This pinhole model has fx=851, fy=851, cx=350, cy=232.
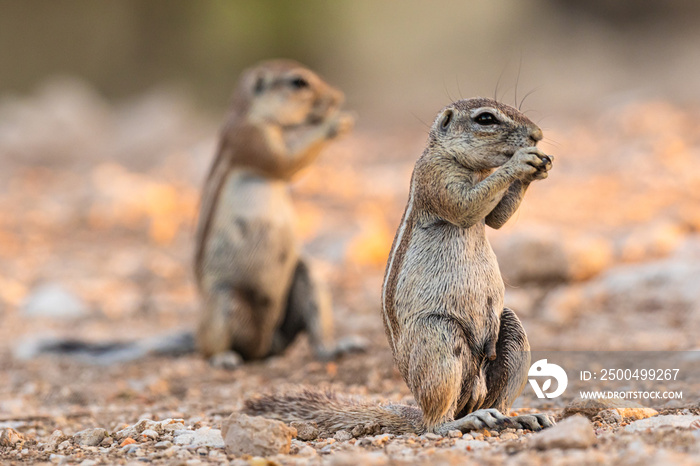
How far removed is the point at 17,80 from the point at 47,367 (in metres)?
19.5

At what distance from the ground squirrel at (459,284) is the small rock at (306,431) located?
0.43ft

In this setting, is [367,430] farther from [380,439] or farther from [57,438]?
[57,438]

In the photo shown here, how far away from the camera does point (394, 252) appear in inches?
163

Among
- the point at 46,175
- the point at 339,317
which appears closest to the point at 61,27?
the point at 46,175

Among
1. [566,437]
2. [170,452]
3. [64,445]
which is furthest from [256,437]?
[566,437]

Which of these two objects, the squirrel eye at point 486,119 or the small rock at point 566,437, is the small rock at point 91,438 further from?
the squirrel eye at point 486,119

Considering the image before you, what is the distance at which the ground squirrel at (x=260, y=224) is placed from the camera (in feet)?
24.1

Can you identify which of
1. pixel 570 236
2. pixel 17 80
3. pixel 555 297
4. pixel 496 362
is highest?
pixel 17 80

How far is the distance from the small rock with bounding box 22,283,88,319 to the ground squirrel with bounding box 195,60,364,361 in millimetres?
2599

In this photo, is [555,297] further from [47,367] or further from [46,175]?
[46,175]

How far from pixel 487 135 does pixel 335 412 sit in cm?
153

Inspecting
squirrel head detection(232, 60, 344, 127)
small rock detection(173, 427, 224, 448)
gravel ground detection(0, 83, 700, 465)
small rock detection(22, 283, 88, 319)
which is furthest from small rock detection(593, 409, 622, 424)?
small rock detection(22, 283, 88, 319)

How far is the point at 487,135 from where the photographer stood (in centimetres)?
388

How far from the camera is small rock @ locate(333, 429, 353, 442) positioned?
393 cm
